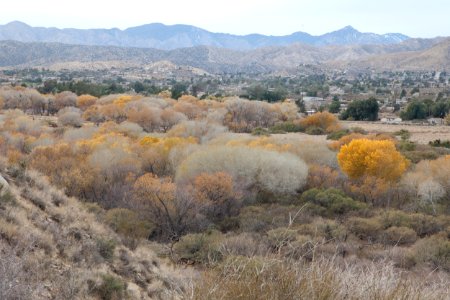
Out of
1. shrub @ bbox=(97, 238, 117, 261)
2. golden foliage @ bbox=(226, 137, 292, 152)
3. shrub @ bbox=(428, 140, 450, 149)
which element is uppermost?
shrub @ bbox=(97, 238, 117, 261)

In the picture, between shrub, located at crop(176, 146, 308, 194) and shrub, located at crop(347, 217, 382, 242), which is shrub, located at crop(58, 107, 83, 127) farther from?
shrub, located at crop(347, 217, 382, 242)

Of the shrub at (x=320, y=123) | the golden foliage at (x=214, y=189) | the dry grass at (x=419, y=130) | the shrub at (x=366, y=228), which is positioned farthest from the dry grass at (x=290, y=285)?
the shrub at (x=320, y=123)

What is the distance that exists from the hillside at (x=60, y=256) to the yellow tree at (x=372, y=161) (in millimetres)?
22327

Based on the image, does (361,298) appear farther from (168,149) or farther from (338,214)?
(168,149)

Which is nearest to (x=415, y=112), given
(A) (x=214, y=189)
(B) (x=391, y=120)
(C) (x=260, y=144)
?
(B) (x=391, y=120)

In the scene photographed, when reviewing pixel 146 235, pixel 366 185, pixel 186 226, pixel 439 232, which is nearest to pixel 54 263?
pixel 146 235

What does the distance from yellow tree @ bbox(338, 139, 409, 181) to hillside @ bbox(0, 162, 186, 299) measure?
73.3ft

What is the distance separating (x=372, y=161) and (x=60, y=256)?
84.9ft

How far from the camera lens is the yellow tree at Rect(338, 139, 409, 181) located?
31438 mm

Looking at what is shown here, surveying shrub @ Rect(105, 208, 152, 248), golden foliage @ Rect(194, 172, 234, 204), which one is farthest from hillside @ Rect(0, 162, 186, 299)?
golden foliage @ Rect(194, 172, 234, 204)

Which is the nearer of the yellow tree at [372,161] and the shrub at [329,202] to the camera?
the shrub at [329,202]

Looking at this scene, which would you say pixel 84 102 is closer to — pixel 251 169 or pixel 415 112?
pixel 251 169

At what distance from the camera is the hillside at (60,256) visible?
24.2 ft

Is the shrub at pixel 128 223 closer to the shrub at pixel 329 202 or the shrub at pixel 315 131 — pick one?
the shrub at pixel 329 202
